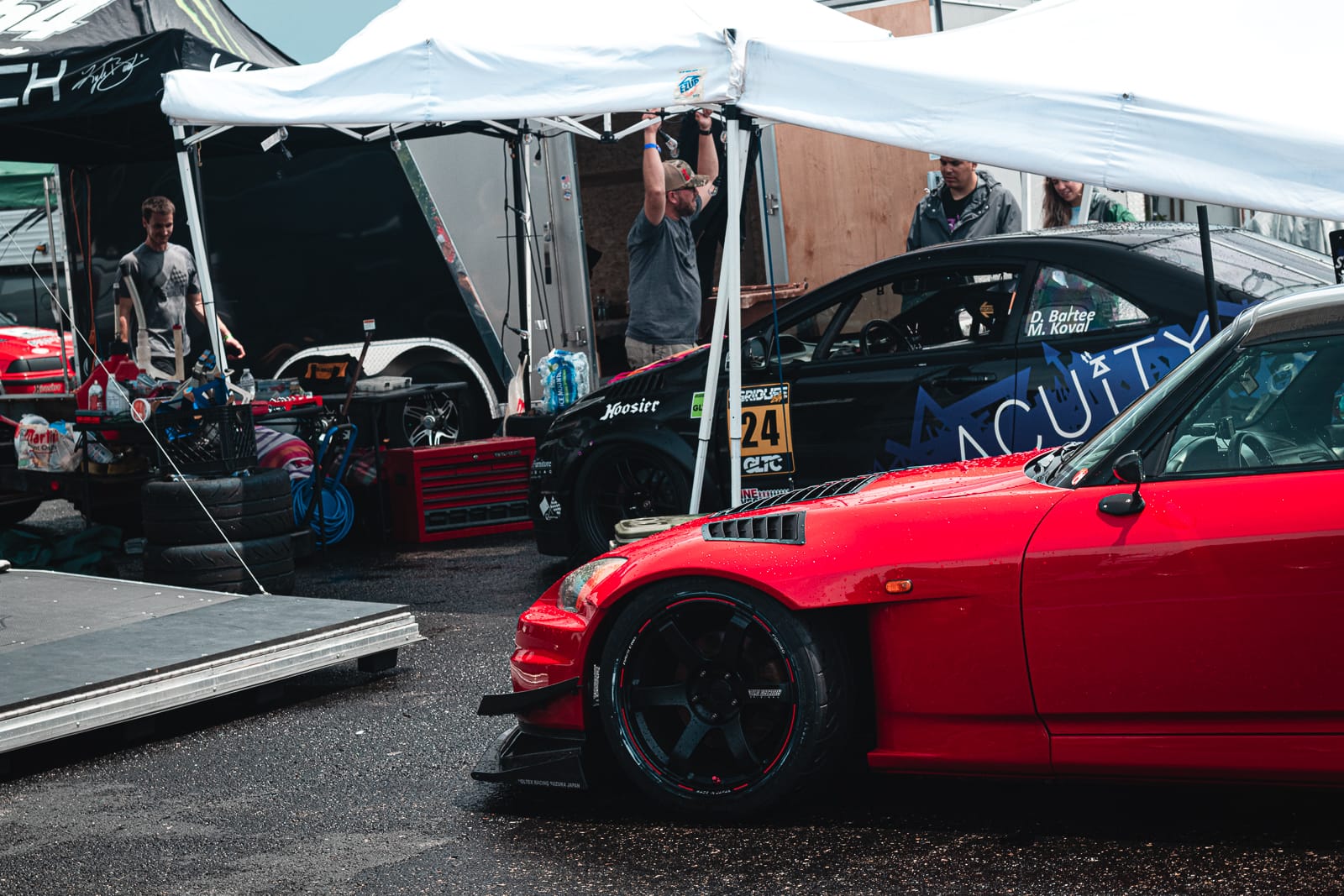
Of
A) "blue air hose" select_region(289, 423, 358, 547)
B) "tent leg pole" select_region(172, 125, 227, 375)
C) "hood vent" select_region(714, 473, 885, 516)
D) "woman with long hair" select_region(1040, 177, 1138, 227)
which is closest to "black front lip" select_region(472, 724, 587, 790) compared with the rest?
"hood vent" select_region(714, 473, 885, 516)

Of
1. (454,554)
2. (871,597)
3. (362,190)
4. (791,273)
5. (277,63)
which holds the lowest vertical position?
(454,554)

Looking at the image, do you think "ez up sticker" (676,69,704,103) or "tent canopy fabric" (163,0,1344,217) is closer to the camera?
"tent canopy fabric" (163,0,1344,217)

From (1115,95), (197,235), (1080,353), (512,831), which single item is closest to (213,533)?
(197,235)

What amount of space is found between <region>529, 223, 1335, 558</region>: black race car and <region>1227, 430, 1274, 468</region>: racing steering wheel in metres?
2.65

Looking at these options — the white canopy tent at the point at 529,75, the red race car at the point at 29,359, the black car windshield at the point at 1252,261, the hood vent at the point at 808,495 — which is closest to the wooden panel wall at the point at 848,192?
the white canopy tent at the point at 529,75

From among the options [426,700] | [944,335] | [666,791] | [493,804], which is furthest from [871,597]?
[944,335]

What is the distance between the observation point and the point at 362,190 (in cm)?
1207

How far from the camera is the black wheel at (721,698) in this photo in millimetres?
3791

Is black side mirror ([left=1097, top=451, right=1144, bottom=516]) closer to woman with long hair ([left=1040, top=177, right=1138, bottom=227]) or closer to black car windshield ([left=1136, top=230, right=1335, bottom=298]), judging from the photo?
black car windshield ([left=1136, top=230, right=1335, bottom=298])

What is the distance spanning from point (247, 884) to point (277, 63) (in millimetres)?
7997

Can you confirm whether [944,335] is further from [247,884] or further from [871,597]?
[247,884]

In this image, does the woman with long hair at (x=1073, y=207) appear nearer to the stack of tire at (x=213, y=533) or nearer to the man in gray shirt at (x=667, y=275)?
the man in gray shirt at (x=667, y=275)

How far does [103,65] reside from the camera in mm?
8391

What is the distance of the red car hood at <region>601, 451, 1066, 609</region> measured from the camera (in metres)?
3.68
